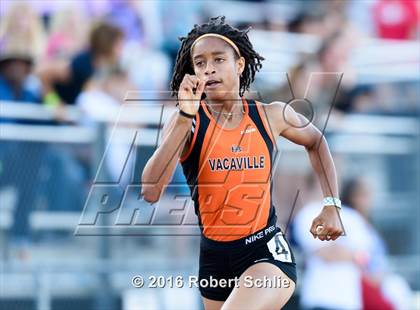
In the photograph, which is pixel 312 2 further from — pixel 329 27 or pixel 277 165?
pixel 277 165

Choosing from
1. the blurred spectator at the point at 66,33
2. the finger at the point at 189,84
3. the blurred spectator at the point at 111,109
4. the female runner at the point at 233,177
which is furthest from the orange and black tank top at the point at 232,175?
the blurred spectator at the point at 66,33

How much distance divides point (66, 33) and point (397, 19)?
11.7 feet

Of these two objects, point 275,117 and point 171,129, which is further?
point 275,117

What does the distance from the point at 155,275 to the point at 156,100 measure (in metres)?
1.62

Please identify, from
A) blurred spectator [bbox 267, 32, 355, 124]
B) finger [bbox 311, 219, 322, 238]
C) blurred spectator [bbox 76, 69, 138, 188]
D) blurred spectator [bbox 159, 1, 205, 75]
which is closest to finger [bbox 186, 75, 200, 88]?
finger [bbox 311, 219, 322, 238]

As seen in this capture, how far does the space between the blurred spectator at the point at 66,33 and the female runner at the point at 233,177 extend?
3501 millimetres

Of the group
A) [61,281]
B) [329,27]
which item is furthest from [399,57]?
[61,281]

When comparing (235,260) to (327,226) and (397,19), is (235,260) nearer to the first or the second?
(327,226)

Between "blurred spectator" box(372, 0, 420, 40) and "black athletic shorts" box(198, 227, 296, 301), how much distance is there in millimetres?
5370

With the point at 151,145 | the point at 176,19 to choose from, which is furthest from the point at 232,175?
the point at 176,19

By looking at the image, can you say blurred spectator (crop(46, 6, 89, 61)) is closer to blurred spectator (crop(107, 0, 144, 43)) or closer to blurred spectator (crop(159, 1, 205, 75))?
blurred spectator (crop(107, 0, 144, 43))

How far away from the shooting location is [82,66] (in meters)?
9.73

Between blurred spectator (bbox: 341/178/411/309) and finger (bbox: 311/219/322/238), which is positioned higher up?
blurred spectator (bbox: 341/178/411/309)

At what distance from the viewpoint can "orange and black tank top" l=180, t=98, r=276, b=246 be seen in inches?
244
